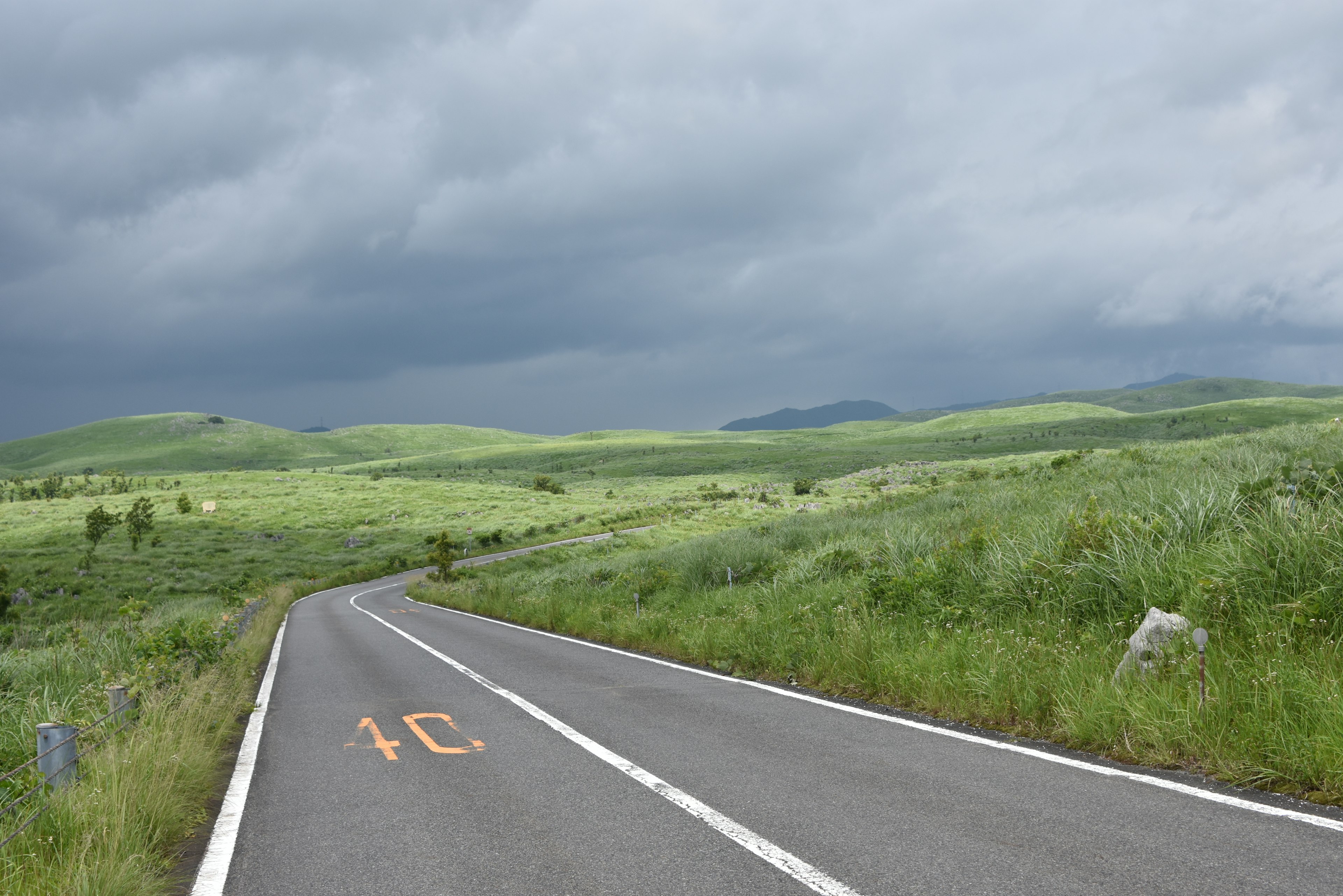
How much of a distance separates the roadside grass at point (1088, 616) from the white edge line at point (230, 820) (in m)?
6.22

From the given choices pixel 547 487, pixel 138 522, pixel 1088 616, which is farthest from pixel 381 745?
pixel 547 487

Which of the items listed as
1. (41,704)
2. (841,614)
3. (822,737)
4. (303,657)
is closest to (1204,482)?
(841,614)

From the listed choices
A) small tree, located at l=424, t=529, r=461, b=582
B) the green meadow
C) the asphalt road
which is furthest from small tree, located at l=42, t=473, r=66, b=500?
the asphalt road

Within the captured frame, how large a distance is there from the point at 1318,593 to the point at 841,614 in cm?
544

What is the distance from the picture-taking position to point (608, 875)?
4.33m

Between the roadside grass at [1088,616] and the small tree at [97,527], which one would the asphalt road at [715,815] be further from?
the small tree at [97,527]

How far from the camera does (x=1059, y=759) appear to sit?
234 inches

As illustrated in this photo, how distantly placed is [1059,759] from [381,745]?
660cm

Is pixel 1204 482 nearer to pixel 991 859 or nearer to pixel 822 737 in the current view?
pixel 822 737

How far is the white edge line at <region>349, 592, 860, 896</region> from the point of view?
404 centimetres

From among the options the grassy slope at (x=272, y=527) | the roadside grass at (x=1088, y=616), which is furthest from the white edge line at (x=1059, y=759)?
the grassy slope at (x=272, y=527)

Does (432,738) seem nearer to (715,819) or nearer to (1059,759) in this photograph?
(715,819)

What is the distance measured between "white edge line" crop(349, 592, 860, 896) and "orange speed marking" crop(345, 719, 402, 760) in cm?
160

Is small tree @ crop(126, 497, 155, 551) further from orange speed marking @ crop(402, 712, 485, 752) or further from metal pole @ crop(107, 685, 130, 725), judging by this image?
metal pole @ crop(107, 685, 130, 725)
